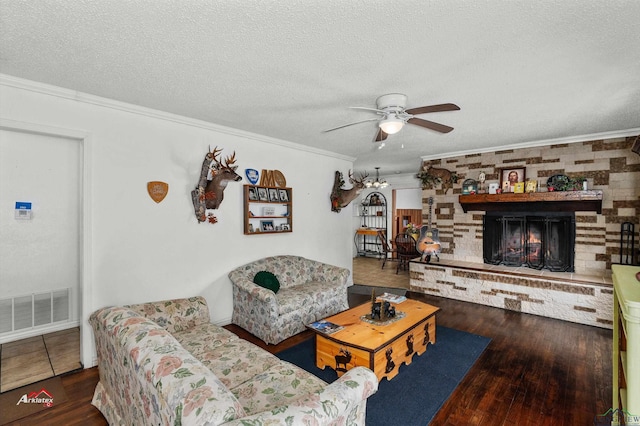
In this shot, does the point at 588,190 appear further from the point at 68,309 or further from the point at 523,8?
the point at 68,309

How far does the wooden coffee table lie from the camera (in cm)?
239

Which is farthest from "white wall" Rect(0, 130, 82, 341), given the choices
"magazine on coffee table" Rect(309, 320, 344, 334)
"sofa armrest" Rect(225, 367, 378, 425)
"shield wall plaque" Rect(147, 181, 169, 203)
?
"sofa armrest" Rect(225, 367, 378, 425)

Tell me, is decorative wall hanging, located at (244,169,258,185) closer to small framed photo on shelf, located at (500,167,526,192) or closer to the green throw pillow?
the green throw pillow

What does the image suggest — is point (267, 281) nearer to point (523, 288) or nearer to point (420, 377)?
point (420, 377)

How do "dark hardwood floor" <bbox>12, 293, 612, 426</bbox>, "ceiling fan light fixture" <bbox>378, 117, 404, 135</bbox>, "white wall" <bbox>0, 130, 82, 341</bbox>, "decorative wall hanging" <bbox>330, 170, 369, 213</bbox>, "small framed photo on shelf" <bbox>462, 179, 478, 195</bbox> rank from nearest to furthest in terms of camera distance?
"dark hardwood floor" <bbox>12, 293, 612, 426</bbox> < "ceiling fan light fixture" <bbox>378, 117, 404, 135</bbox> < "white wall" <bbox>0, 130, 82, 341</bbox> < "small framed photo on shelf" <bbox>462, 179, 478, 195</bbox> < "decorative wall hanging" <bbox>330, 170, 369, 213</bbox>

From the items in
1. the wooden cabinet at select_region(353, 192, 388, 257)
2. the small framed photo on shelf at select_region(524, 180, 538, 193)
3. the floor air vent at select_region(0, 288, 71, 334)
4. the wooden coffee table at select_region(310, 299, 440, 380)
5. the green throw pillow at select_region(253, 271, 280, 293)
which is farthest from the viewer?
the wooden cabinet at select_region(353, 192, 388, 257)

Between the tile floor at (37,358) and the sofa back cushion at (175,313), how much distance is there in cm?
98

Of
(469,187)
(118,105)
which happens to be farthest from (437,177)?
(118,105)

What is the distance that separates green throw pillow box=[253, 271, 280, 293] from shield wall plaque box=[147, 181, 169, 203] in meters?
1.44

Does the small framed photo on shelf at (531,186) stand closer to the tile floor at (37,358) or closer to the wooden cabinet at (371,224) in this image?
the wooden cabinet at (371,224)

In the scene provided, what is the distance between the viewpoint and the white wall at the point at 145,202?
2.71m

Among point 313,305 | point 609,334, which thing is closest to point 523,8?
point 313,305

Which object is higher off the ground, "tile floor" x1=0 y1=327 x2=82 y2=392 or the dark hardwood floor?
"tile floor" x1=0 y1=327 x2=82 y2=392

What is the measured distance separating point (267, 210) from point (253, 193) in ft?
1.25
